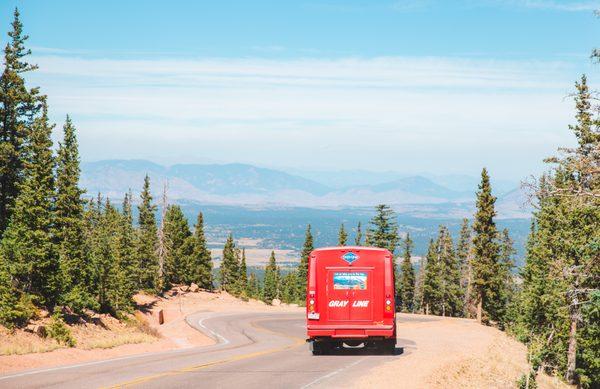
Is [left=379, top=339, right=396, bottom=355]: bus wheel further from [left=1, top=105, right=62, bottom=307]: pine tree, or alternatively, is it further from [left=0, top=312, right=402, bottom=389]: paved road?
[left=1, top=105, right=62, bottom=307]: pine tree

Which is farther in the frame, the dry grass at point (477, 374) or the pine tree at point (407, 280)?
the pine tree at point (407, 280)

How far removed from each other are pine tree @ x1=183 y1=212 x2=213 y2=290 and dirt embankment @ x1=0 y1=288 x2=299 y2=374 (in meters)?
4.86

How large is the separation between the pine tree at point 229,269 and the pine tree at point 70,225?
64.8 m

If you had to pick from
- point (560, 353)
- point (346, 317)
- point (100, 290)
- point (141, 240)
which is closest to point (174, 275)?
point (141, 240)

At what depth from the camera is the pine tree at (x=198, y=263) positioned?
89000 millimetres

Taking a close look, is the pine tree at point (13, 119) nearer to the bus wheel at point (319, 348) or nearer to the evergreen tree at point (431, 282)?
the bus wheel at point (319, 348)

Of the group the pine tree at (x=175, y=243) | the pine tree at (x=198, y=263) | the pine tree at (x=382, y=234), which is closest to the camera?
the pine tree at (x=382, y=234)

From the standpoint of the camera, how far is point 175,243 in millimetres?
88188

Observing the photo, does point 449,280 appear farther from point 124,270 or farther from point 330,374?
point 330,374

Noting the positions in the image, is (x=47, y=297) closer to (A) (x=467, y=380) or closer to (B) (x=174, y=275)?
(A) (x=467, y=380)

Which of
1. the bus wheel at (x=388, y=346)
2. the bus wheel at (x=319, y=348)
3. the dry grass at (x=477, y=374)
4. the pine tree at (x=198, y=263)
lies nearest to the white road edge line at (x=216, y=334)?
the bus wheel at (x=319, y=348)

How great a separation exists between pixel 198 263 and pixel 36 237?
59083 mm

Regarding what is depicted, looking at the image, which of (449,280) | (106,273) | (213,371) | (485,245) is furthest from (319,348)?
(449,280)

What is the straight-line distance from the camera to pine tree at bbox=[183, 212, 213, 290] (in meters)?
89.0
